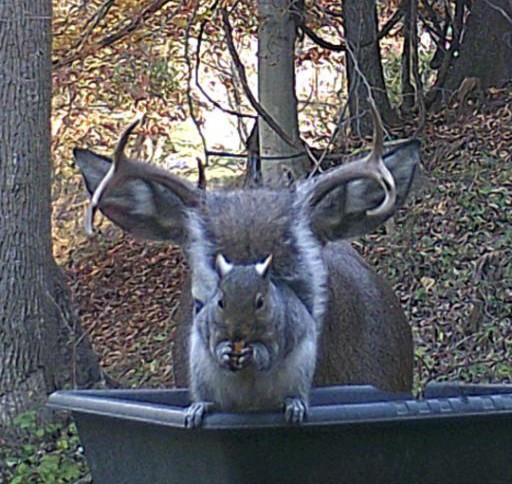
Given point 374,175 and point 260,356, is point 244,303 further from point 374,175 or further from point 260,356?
point 374,175

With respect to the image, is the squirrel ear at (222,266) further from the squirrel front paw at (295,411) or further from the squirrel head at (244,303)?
the squirrel front paw at (295,411)

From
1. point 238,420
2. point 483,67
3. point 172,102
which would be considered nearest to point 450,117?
point 483,67

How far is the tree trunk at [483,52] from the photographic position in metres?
12.6

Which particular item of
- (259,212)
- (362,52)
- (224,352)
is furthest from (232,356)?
(362,52)

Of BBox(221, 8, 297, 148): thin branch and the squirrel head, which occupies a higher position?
BBox(221, 8, 297, 148): thin branch

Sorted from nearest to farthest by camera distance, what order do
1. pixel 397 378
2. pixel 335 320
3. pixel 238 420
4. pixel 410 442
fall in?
pixel 238 420, pixel 410 442, pixel 335 320, pixel 397 378

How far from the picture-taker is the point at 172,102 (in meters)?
12.3

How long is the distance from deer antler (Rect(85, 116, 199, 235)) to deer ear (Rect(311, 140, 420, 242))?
34 centimetres

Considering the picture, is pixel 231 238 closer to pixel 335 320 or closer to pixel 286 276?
pixel 286 276

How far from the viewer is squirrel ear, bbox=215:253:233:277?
3.30 m

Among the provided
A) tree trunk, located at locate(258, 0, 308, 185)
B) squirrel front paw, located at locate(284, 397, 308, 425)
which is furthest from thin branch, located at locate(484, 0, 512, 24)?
squirrel front paw, located at locate(284, 397, 308, 425)

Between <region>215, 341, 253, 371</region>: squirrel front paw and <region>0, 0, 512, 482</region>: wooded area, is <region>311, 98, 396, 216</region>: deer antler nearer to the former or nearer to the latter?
<region>215, 341, 253, 371</region>: squirrel front paw

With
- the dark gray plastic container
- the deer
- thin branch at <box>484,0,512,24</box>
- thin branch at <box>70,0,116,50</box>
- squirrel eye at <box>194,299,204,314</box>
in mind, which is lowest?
the dark gray plastic container

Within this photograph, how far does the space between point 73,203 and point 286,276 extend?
29.8 feet
